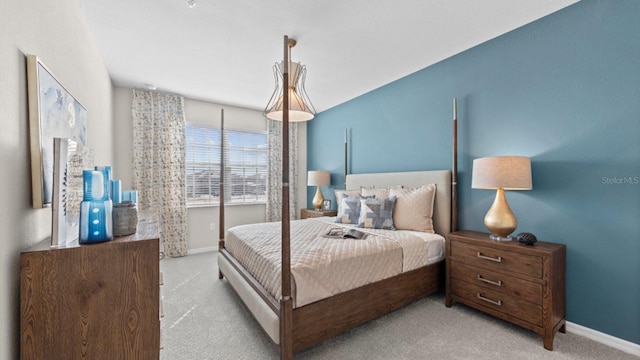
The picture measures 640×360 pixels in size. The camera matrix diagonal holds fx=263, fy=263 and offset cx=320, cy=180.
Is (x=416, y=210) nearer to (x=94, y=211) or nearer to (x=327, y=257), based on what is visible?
(x=327, y=257)

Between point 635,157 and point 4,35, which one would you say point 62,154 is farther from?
point 635,157

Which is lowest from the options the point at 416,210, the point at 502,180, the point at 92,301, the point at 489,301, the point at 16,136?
the point at 489,301

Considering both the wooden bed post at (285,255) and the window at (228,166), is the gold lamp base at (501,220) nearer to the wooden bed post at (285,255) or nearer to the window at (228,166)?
the wooden bed post at (285,255)

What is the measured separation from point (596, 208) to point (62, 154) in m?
3.28

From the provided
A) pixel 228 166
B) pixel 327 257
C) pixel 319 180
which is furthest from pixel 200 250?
pixel 327 257

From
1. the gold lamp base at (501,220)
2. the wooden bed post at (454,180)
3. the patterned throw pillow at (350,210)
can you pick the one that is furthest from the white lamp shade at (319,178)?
the gold lamp base at (501,220)

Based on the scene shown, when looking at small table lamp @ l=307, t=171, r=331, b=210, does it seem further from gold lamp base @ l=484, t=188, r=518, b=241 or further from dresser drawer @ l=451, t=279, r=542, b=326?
gold lamp base @ l=484, t=188, r=518, b=241

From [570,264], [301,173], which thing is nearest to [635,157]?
[570,264]

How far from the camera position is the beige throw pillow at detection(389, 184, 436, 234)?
291 cm

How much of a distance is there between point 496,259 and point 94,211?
104 inches

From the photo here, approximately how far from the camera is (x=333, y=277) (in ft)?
6.21

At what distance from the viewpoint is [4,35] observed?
964mm

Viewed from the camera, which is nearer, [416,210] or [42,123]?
[42,123]

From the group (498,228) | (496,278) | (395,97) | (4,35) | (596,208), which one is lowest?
(496,278)
